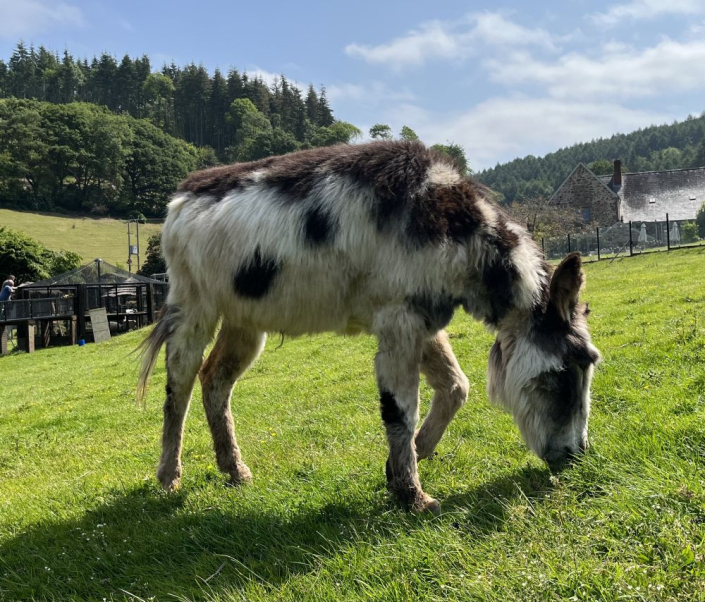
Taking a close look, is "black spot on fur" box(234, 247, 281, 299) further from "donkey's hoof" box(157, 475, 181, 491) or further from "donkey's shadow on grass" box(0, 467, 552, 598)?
"donkey's hoof" box(157, 475, 181, 491)

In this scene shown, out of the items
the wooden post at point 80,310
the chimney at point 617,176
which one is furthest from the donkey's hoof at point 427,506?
the chimney at point 617,176

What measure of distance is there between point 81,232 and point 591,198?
6221 centimetres

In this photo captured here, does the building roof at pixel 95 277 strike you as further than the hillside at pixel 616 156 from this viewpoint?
No

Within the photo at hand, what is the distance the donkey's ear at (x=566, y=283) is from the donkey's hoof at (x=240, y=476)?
2.56 meters

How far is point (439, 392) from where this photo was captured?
154 inches

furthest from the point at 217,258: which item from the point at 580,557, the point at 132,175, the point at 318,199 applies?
the point at 132,175

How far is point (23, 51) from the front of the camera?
145250 millimetres

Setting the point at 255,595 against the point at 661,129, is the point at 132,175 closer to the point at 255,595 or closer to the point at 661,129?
the point at 255,595

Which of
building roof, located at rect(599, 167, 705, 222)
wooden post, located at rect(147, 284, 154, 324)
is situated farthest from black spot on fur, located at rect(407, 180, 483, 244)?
building roof, located at rect(599, 167, 705, 222)

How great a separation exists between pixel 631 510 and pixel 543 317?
4.32 feet

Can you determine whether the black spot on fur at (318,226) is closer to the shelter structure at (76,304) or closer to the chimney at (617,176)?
the shelter structure at (76,304)

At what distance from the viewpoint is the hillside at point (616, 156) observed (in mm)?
130750

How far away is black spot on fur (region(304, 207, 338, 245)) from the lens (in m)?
3.55

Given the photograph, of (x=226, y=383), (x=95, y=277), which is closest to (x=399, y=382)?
(x=226, y=383)
